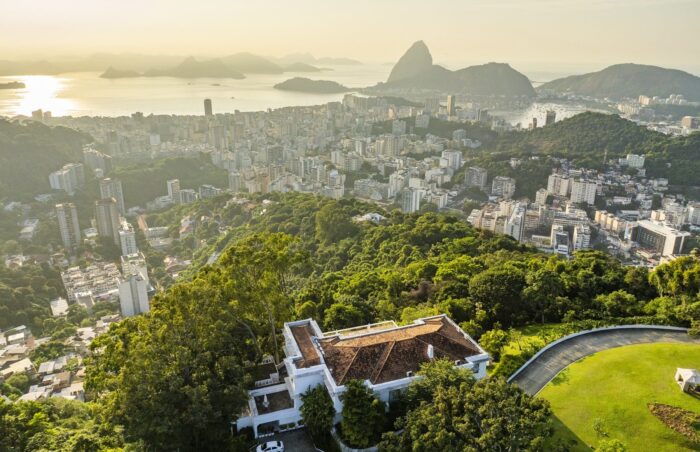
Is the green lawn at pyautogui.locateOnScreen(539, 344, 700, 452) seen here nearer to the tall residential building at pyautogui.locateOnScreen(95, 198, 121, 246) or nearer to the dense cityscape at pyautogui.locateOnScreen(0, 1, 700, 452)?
the dense cityscape at pyautogui.locateOnScreen(0, 1, 700, 452)

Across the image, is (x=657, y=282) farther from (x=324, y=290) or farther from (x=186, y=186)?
(x=186, y=186)

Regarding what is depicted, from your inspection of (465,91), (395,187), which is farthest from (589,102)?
(395,187)

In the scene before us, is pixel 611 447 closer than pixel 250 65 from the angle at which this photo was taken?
Yes

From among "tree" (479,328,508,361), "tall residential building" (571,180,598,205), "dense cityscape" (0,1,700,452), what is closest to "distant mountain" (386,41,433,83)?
"dense cityscape" (0,1,700,452)

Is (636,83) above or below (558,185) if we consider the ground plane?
above

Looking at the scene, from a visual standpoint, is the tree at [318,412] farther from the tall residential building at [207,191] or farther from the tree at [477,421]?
the tall residential building at [207,191]

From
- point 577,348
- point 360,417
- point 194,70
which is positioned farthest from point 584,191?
point 194,70

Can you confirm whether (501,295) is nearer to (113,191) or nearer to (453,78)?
(113,191)
